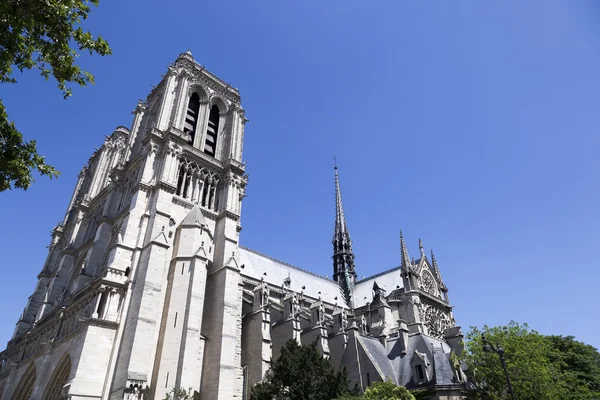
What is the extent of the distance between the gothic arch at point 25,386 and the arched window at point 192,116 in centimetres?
2313

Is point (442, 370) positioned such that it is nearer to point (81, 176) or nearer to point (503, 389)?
point (503, 389)

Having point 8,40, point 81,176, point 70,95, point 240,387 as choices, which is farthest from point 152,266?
point 81,176

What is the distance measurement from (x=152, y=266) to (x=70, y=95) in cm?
1707

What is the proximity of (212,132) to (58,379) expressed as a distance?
25.3m

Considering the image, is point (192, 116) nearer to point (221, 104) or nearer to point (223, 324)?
point (221, 104)

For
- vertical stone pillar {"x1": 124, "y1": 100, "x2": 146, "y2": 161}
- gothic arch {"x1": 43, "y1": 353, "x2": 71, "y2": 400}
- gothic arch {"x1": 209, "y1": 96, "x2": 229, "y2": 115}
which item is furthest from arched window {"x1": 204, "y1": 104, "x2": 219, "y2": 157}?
gothic arch {"x1": 43, "y1": 353, "x2": 71, "y2": 400}

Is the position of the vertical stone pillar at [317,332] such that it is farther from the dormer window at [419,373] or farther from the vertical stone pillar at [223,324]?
the dormer window at [419,373]

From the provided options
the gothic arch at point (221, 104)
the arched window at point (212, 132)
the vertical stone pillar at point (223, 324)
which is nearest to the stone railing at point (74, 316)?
the vertical stone pillar at point (223, 324)

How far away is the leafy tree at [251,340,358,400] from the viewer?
21.1 metres

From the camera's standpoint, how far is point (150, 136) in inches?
1321

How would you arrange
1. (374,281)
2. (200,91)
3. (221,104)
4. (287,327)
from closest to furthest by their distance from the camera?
(287,327) → (200,91) → (221,104) → (374,281)

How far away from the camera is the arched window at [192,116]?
129ft

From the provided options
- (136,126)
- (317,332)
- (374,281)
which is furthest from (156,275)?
(374,281)

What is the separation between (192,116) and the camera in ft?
134
